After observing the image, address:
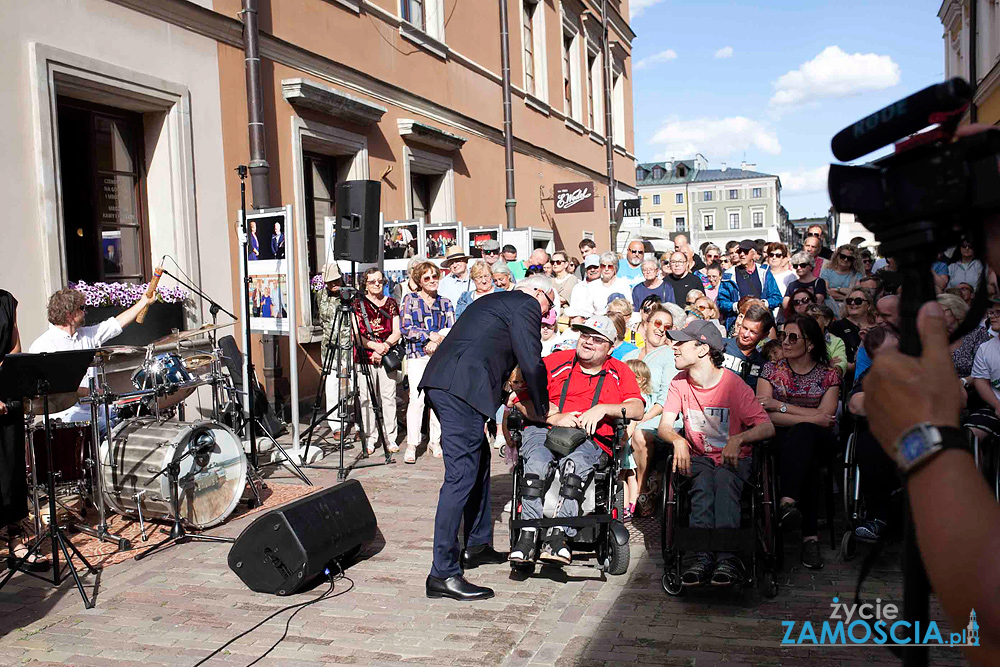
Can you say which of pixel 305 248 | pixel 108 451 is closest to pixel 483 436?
pixel 108 451

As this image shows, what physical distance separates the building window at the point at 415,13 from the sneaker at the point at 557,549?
10.8m

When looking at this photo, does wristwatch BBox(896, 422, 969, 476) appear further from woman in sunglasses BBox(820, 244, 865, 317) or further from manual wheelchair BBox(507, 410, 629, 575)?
woman in sunglasses BBox(820, 244, 865, 317)

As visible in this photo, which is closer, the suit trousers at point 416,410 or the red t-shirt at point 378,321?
the suit trousers at point 416,410

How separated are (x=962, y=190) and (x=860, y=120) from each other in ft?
0.83

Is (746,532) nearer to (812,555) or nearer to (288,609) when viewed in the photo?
(812,555)

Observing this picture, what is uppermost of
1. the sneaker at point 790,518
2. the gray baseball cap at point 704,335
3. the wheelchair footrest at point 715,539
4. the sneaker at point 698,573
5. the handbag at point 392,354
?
the gray baseball cap at point 704,335

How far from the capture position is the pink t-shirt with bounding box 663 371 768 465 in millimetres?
5211

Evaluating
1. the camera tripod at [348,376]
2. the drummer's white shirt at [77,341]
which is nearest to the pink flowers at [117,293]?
the drummer's white shirt at [77,341]

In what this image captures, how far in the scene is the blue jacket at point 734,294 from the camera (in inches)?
366

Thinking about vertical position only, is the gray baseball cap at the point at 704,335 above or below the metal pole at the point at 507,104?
below

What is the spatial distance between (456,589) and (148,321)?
16.6 feet

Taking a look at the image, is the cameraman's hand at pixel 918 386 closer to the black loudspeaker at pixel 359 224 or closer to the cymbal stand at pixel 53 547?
the cymbal stand at pixel 53 547

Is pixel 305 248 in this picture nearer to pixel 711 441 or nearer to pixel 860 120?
pixel 711 441

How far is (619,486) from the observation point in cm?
540
